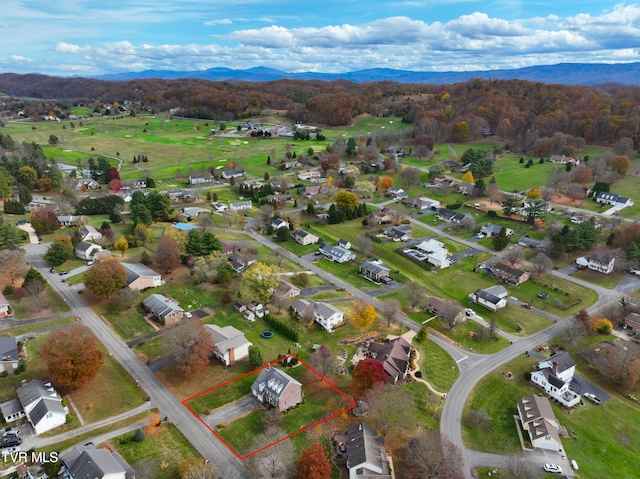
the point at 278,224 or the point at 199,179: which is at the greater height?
the point at 199,179

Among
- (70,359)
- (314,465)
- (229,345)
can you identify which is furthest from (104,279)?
(314,465)

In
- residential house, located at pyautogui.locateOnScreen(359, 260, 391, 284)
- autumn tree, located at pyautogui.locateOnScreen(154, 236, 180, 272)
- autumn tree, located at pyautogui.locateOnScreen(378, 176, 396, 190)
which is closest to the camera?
autumn tree, located at pyautogui.locateOnScreen(154, 236, 180, 272)

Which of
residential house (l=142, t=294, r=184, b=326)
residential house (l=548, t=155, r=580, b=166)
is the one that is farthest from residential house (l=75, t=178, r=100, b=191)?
residential house (l=548, t=155, r=580, b=166)

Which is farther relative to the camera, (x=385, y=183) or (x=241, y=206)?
(x=385, y=183)

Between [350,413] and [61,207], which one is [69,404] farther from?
[61,207]

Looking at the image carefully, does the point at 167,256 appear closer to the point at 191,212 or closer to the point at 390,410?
the point at 191,212

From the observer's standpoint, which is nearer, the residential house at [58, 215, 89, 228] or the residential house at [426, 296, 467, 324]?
the residential house at [426, 296, 467, 324]

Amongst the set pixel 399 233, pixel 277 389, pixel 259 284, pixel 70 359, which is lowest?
pixel 399 233

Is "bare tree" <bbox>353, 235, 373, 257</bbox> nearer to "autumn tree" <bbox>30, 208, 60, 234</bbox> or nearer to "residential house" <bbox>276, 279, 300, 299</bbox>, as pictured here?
"residential house" <bbox>276, 279, 300, 299</bbox>
